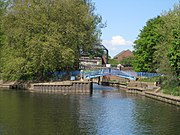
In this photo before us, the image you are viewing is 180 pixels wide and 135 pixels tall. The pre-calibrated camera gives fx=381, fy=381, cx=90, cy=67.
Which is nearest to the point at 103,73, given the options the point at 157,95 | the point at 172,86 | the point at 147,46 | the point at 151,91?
the point at 147,46

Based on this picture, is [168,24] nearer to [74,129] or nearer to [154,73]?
[154,73]

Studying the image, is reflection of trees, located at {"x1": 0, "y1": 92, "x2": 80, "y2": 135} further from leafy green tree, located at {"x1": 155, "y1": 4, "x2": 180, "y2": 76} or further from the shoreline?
leafy green tree, located at {"x1": 155, "y1": 4, "x2": 180, "y2": 76}

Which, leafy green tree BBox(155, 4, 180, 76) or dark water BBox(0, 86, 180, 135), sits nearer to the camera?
dark water BBox(0, 86, 180, 135)

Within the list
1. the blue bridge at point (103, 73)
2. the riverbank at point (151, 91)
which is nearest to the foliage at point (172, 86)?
the riverbank at point (151, 91)

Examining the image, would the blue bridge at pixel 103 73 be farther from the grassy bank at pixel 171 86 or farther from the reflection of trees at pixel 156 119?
the reflection of trees at pixel 156 119

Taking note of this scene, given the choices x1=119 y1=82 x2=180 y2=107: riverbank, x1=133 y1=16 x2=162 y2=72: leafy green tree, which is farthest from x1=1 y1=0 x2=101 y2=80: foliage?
x1=133 y1=16 x2=162 y2=72: leafy green tree

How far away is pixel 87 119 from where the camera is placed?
107 feet

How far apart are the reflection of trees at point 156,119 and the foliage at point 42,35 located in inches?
844

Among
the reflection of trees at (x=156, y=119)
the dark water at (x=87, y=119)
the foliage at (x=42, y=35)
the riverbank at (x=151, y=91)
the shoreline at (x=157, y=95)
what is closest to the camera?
the dark water at (x=87, y=119)

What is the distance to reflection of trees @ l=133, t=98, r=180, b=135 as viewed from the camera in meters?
28.5

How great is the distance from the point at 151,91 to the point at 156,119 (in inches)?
1014

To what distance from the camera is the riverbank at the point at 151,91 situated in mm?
46600

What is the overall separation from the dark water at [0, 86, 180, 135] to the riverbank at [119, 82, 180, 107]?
220 cm

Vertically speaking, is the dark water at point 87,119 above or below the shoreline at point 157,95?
below
